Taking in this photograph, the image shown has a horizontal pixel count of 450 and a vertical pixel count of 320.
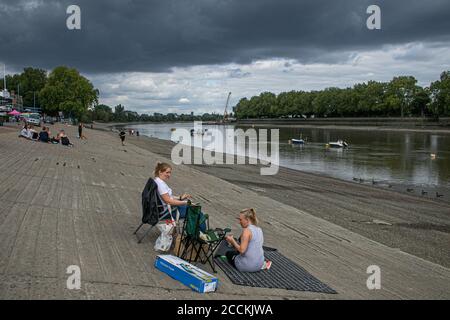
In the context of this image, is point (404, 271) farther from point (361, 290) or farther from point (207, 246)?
point (207, 246)

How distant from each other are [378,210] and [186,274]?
42.2 feet

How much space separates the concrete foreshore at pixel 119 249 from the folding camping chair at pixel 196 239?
0.43m

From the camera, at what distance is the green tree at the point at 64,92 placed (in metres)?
92.0

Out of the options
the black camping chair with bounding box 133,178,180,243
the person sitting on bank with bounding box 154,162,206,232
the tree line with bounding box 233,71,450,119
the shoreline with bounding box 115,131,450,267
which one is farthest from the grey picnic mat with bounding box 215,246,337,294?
the tree line with bounding box 233,71,450,119

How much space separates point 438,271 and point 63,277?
23.6ft

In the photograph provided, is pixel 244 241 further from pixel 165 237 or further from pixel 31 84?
pixel 31 84

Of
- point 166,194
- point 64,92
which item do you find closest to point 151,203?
point 166,194

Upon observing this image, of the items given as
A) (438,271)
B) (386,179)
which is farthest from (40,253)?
(386,179)

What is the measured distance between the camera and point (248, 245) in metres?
7.11

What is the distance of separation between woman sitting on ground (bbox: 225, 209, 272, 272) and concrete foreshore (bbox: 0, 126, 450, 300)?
1.36 feet

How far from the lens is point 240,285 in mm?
6664

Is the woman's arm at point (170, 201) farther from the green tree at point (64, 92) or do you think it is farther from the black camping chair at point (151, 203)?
the green tree at point (64, 92)

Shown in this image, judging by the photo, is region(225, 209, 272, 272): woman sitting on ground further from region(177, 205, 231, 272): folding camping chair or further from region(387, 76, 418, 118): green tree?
region(387, 76, 418, 118): green tree

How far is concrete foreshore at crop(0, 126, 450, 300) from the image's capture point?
6.02 metres
